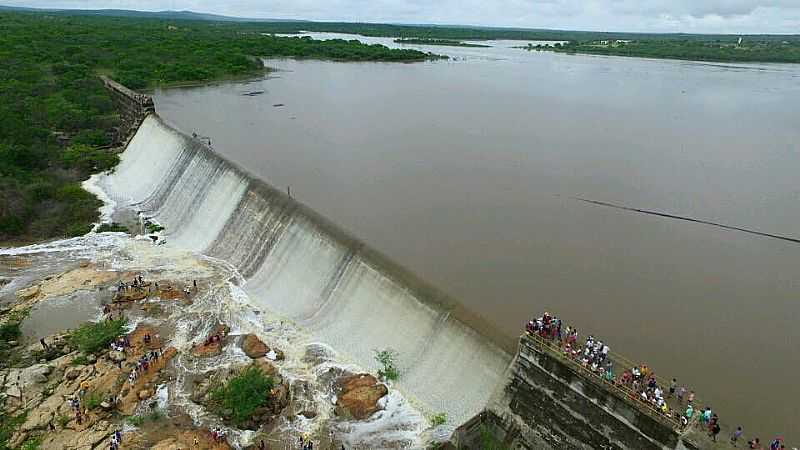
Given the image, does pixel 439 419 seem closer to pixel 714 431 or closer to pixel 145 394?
pixel 714 431

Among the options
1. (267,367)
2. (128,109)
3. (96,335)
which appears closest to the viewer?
(267,367)

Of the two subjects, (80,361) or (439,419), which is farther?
(80,361)

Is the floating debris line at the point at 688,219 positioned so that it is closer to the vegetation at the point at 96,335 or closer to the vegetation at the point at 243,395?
the vegetation at the point at 243,395

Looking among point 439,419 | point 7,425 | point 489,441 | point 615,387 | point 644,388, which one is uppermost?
point 615,387

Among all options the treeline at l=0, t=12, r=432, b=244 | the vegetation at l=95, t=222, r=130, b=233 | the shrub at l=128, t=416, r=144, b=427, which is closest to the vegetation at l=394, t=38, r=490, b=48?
the treeline at l=0, t=12, r=432, b=244

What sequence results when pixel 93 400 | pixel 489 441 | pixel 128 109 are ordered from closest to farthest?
pixel 489 441 < pixel 93 400 < pixel 128 109

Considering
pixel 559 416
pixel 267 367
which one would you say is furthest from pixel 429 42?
pixel 559 416

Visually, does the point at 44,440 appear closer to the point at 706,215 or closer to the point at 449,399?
the point at 449,399
